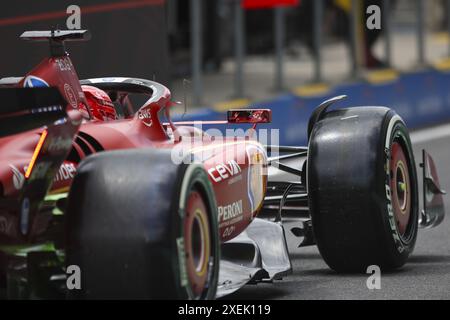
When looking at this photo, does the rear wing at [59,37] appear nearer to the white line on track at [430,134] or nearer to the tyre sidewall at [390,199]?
the tyre sidewall at [390,199]

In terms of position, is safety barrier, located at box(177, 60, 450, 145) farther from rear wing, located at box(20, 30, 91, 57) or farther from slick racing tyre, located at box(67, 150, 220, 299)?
slick racing tyre, located at box(67, 150, 220, 299)

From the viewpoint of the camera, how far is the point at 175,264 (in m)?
5.45

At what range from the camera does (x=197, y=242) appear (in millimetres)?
5883

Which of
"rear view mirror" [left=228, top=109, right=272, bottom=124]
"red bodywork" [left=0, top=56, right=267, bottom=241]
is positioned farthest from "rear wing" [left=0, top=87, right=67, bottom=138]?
"rear view mirror" [left=228, top=109, right=272, bottom=124]

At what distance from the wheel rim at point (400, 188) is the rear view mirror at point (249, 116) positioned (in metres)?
0.81

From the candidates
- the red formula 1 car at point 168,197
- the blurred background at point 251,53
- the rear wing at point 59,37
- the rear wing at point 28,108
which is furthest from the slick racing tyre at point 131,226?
the blurred background at point 251,53

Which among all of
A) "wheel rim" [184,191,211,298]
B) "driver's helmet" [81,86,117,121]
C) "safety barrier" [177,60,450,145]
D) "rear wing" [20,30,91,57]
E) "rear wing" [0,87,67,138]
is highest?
"rear wing" [20,30,91,57]

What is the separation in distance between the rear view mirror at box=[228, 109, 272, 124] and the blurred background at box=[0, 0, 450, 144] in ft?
1.80

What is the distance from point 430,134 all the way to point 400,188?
934 cm

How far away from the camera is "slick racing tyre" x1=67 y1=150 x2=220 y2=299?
5.43m

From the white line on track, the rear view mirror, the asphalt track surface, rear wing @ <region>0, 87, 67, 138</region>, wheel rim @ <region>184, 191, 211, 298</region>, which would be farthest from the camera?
the white line on track

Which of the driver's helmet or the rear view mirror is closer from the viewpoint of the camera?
the driver's helmet

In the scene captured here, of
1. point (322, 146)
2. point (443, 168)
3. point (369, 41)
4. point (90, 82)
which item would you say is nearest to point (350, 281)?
point (322, 146)

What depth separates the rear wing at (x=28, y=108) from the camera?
562 centimetres
